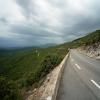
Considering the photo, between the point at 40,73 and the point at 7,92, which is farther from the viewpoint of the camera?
the point at 40,73

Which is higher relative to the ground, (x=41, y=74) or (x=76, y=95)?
(x=76, y=95)

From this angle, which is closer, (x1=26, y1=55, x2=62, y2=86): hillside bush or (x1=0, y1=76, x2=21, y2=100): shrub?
(x1=0, y1=76, x2=21, y2=100): shrub

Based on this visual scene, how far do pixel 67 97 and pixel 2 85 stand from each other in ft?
14.3

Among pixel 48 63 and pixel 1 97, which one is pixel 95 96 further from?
pixel 48 63

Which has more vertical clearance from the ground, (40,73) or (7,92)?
(7,92)

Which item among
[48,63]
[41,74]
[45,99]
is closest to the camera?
[45,99]

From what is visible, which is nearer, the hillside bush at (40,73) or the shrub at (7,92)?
the shrub at (7,92)

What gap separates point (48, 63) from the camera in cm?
2722

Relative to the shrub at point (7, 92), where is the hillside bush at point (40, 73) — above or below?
below

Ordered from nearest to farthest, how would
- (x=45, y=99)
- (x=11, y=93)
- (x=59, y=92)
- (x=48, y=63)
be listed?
(x=45, y=99)
(x=59, y=92)
(x=11, y=93)
(x=48, y=63)

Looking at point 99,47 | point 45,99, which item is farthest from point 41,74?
point 99,47

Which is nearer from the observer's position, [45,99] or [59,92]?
[45,99]

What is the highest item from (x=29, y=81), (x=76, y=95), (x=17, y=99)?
(x=76, y=95)

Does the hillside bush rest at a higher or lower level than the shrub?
lower
